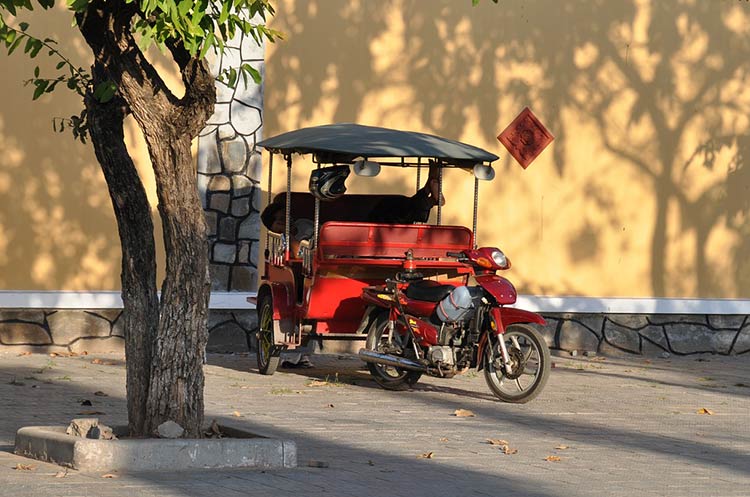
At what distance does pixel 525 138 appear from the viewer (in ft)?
51.1

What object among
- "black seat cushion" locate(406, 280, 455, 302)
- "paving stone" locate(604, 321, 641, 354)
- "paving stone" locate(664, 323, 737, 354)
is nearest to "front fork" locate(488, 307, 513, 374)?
"black seat cushion" locate(406, 280, 455, 302)

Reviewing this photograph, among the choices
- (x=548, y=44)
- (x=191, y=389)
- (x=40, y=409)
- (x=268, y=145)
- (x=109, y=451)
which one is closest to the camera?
(x=109, y=451)

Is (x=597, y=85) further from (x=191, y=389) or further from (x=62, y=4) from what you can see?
(x=191, y=389)

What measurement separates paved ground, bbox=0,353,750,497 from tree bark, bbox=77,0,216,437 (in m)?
0.71

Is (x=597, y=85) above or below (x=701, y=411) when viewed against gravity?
above

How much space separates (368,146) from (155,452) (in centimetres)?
474

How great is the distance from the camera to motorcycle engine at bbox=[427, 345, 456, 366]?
11695 mm

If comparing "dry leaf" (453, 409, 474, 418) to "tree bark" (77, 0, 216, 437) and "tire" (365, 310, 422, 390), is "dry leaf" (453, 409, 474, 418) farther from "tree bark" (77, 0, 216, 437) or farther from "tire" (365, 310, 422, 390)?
"tree bark" (77, 0, 216, 437)

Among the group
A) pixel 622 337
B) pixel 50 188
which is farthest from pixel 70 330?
pixel 622 337

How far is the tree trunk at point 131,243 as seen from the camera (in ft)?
28.0

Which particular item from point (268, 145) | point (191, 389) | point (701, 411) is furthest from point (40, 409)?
point (701, 411)

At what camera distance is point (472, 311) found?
463 inches

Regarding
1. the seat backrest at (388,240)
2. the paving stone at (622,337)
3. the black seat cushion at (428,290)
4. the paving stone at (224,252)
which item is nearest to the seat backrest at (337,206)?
the paving stone at (224,252)

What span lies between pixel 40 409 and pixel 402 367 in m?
3.07
